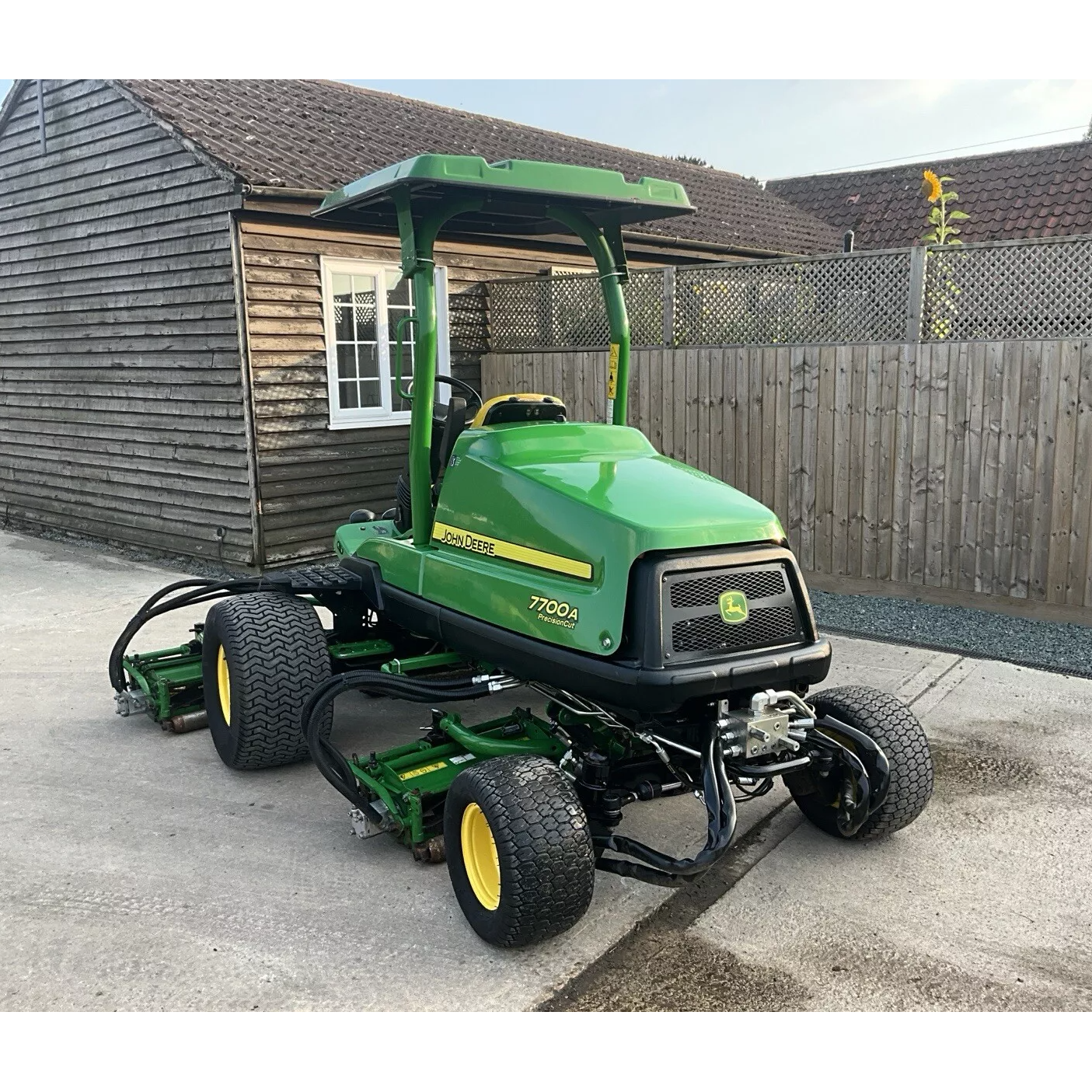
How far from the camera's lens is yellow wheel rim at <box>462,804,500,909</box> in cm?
307

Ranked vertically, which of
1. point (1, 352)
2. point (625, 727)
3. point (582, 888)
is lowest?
point (582, 888)

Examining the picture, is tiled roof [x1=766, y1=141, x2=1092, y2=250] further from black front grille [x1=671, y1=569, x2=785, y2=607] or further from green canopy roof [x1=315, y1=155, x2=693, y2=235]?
black front grille [x1=671, y1=569, x2=785, y2=607]

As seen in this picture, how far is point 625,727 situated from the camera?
334cm

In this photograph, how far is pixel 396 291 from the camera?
905 centimetres

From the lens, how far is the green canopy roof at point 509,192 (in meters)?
3.59

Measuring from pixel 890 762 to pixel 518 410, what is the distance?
6.25ft

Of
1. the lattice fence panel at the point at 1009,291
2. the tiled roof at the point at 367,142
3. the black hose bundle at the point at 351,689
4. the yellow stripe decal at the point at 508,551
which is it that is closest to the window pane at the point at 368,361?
the tiled roof at the point at 367,142

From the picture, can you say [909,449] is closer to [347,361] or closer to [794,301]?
[794,301]

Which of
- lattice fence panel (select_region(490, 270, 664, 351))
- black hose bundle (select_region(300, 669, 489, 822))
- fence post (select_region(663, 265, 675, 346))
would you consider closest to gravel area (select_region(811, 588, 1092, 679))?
fence post (select_region(663, 265, 675, 346))

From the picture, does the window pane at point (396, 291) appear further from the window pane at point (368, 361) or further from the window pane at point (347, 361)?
the window pane at point (347, 361)

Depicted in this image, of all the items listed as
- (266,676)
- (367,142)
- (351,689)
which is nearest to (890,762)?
(351,689)
